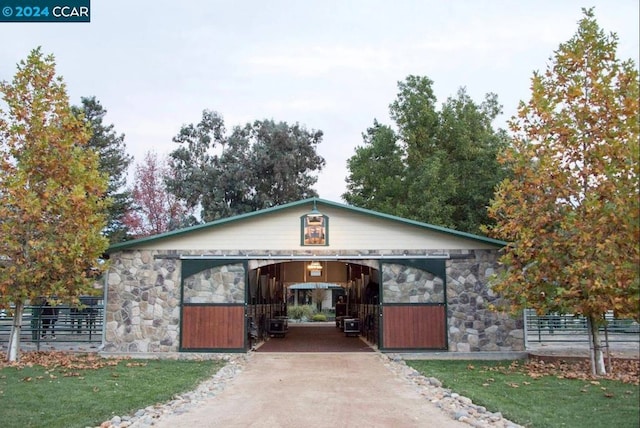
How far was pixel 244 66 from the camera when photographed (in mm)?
15227

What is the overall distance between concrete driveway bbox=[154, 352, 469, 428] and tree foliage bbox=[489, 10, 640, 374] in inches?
122

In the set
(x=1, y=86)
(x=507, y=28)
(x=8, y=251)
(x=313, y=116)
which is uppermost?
(x=313, y=116)

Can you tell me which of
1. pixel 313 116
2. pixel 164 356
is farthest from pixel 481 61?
pixel 313 116

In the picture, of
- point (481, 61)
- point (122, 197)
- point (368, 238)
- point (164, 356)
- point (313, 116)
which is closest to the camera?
point (481, 61)

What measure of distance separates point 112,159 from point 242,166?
6840 mm

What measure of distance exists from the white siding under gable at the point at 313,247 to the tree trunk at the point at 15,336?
3083 millimetres

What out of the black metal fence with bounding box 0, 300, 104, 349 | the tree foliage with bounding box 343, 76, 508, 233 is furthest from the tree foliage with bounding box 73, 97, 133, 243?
the black metal fence with bounding box 0, 300, 104, 349

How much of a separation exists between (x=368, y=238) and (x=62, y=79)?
7768mm

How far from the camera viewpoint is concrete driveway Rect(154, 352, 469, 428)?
22.7ft

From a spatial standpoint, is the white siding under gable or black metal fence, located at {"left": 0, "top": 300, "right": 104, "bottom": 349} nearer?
black metal fence, located at {"left": 0, "top": 300, "right": 104, "bottom": 349}

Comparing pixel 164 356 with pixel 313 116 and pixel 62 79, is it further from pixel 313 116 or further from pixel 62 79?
pixel 313 116

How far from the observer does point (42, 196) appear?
486 inches

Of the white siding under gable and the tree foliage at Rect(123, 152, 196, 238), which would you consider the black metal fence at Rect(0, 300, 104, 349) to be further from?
the tree foliage at Rect(123, 152, 196, 238)

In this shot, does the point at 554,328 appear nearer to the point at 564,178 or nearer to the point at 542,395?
the point at 564,178
